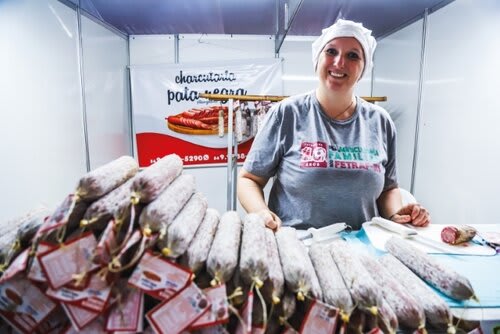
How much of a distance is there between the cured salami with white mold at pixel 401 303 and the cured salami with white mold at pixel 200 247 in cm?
37

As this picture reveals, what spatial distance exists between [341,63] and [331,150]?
350mm

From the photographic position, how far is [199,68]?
296cm

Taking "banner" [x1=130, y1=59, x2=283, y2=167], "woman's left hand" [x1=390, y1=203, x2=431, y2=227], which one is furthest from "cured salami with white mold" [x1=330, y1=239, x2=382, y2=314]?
"banner" [x1=130, y1=59, x2=283, y2=167]

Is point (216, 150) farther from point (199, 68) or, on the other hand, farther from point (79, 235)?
point (79, 235)

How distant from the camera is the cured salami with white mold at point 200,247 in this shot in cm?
47

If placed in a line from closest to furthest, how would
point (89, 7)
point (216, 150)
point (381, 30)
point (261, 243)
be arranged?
point (261, 243) → point (89, 7) → point (381, 30) → point (216, 150)

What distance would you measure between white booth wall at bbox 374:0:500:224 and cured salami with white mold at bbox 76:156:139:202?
211 centimetres

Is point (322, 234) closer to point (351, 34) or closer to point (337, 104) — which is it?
point (337, 104)

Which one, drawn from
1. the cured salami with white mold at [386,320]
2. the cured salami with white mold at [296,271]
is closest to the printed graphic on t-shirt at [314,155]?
the cured salami with white mold at [296,271]

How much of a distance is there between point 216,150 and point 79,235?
2665 mm

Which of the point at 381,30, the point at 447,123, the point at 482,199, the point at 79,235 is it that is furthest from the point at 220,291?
the point at 381,30

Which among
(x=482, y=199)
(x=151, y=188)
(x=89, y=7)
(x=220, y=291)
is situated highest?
(x=89, y=7)

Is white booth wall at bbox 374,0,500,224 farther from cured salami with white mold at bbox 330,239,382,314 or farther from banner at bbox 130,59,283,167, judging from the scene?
cured salami with white mold at bbox 330,239,382,314

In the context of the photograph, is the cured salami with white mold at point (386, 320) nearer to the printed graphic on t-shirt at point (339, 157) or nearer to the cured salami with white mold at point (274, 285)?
the cured salami with white mold at point (274, 285)
